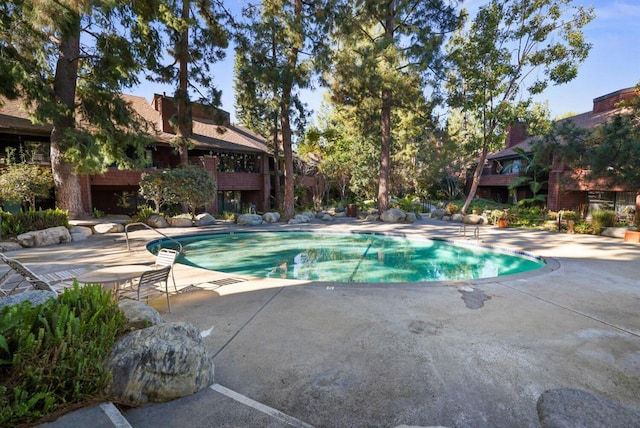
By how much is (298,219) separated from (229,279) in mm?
12435

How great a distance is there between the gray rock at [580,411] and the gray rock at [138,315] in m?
3.81

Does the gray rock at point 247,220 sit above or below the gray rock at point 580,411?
above

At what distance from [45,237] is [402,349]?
12506 millimetres

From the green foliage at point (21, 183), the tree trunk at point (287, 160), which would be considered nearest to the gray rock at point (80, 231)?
the green foliage at point (21, 183)

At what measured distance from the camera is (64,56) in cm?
1261

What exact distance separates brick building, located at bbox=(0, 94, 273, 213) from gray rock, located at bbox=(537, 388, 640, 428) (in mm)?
16886

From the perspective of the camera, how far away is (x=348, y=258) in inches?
Result: 443

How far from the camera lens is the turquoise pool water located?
9.20m

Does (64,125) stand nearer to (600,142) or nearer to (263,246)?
(263,246)

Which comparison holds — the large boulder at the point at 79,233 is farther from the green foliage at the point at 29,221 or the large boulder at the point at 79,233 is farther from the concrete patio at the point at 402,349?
the concrete patio at the point at 402,349

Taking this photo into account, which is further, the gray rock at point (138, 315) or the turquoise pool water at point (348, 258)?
the turquoise pool water at point (348, 258)

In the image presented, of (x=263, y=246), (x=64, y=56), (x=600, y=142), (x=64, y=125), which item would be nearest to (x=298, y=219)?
(x=263, y=246)

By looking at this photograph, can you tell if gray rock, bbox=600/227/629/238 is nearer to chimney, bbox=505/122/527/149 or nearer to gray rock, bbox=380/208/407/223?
gray rock, bbox=380/208/407/223

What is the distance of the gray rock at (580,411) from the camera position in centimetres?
238
